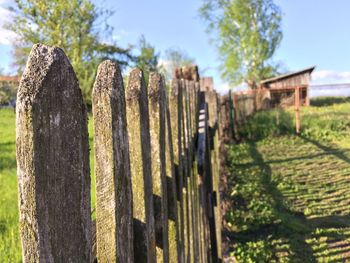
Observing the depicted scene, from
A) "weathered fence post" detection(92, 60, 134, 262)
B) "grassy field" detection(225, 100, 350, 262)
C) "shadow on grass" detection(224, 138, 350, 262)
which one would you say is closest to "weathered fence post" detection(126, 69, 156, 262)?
"weathered fence post" detection(92, 60, 134, 262)

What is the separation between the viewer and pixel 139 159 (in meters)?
1.02

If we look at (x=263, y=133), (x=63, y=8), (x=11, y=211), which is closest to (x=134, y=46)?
(x=263, y=133)

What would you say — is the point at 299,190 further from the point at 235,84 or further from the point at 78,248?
the point at 235,84

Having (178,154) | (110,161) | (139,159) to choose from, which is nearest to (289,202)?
(178,154)

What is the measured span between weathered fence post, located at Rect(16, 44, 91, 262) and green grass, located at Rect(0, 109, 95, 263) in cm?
127

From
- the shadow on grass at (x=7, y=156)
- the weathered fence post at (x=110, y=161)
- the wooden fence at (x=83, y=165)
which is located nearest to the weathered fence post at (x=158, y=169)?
the wooden fence at (x=83, y=165)

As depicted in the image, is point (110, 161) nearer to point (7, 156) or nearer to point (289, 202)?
point (7, 156)

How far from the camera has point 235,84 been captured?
1510 inches

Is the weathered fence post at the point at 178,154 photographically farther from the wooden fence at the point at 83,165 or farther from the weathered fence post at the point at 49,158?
the weathered fence post at the point at 49,158

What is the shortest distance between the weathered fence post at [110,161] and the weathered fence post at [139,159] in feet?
0.49

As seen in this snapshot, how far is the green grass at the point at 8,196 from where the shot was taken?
1835 mm

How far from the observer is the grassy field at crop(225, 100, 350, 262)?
167 inches

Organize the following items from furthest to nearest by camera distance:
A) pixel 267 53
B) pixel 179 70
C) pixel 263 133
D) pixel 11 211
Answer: pixel 267 53
pixel 263 133
pixel 179 70
pixel 11 211

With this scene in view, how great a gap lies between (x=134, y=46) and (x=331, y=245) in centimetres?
2603
